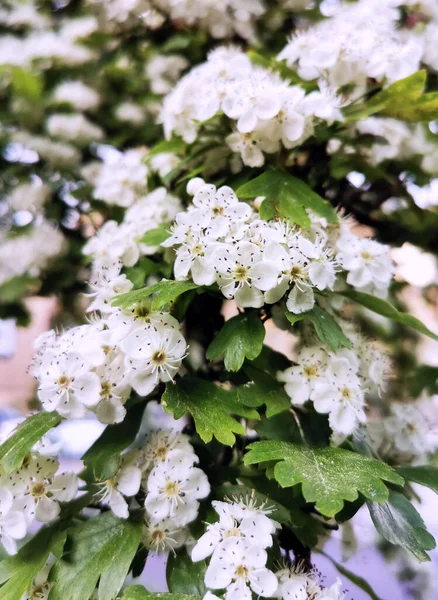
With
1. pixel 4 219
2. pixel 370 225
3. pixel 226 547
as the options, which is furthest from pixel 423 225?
pixel 4 219

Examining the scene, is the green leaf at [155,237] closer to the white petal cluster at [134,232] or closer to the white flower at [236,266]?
the white petal cluster at [134,232]

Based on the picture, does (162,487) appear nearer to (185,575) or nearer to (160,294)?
(185,575)

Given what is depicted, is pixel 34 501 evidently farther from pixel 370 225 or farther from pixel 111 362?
pixel 370 225

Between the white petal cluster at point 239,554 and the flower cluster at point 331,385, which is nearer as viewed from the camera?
the white petal cluster at point 239,554

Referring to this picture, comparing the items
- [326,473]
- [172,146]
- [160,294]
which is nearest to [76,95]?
[172,146]

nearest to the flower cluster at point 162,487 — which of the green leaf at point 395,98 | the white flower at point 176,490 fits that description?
the white flower at point 176,490

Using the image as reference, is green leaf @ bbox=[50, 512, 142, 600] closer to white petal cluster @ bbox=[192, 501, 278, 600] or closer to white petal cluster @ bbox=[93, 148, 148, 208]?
white petal cluster @ bbox=[192, 501, 278, 600]

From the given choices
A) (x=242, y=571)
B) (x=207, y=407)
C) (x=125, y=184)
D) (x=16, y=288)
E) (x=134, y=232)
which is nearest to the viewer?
(x=242, y=571)
